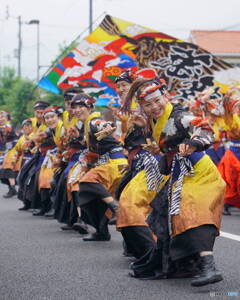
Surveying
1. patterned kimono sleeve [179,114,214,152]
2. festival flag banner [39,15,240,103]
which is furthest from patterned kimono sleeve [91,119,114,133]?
festival flag banner [39,15,240,103]

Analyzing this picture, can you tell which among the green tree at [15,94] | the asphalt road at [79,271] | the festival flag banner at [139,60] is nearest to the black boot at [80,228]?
the asphalt road at [79,271]

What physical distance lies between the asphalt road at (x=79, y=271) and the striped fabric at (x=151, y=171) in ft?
2.46

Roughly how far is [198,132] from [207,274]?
1015 mm

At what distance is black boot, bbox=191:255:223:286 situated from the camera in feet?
17.4

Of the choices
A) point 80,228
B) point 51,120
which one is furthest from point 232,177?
point 80,228

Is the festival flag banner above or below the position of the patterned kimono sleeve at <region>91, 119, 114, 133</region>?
above

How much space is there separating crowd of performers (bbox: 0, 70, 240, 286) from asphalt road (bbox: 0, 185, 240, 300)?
16 cm

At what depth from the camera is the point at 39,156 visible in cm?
1234

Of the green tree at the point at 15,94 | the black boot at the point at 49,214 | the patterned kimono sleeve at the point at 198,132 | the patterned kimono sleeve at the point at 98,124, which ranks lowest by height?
the green tree at the point at 15,94

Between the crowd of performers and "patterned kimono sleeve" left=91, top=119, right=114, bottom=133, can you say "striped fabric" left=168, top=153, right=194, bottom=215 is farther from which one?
"patterned kimono sleeve" left=91, top=119, right=114, bottom=133

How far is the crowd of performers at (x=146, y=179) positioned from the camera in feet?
18.1

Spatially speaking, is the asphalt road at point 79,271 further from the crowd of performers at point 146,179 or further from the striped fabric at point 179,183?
the striped fabric at point 179,183

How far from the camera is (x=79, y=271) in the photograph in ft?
20.6

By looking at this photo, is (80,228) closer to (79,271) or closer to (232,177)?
(79,271)
